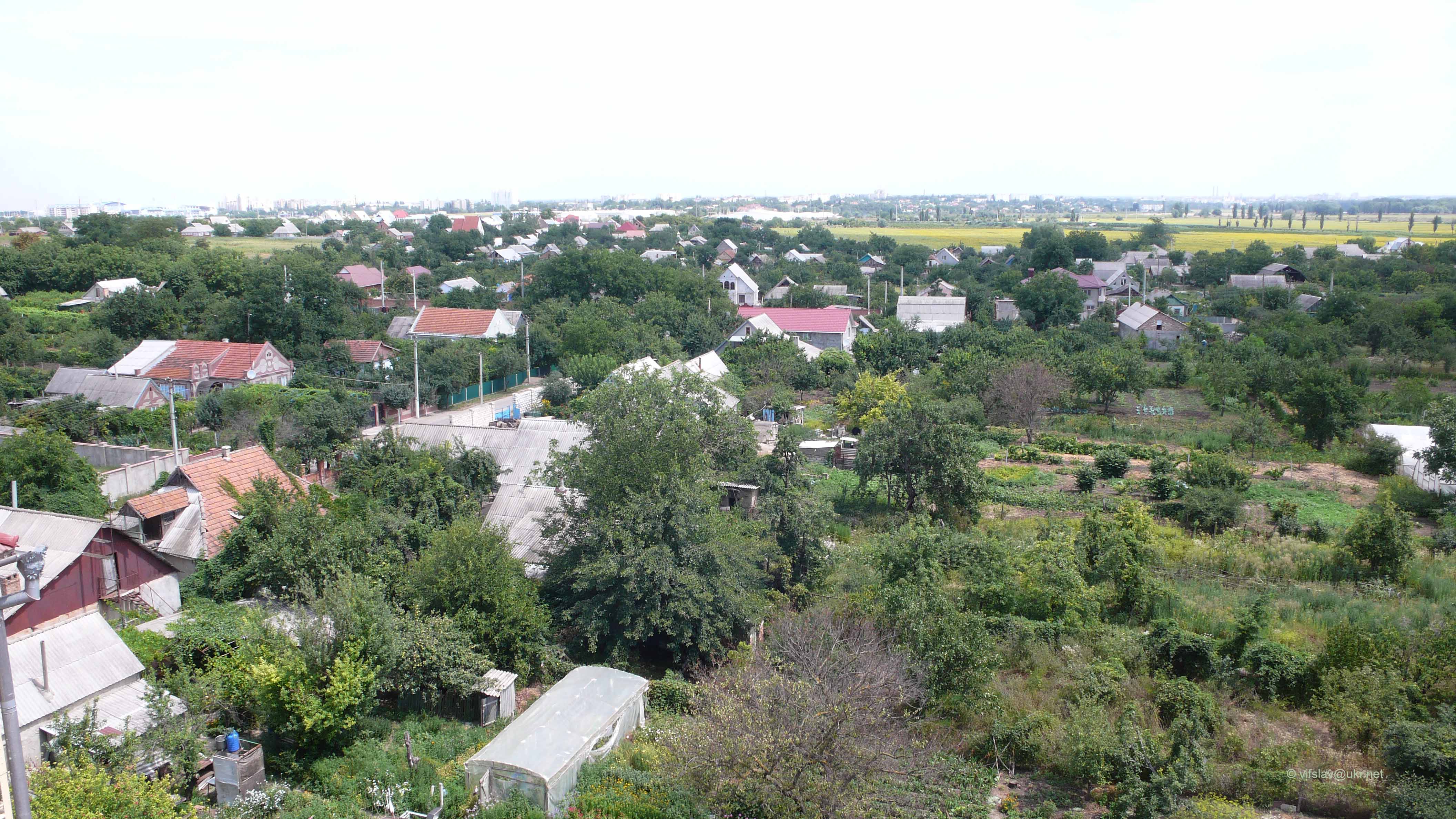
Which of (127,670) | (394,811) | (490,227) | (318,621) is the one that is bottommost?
(394,811)

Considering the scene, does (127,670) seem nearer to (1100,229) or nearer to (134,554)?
(134,554)

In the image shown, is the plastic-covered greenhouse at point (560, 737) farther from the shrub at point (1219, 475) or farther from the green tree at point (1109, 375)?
the green tree at point (1109, 375)

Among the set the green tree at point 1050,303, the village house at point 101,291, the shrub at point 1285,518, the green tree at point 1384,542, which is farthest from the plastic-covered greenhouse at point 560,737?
the village house at point 101,291

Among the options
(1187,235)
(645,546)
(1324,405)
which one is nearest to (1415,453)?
(1324,405)

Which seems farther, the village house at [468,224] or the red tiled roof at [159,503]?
the village house at [468,224]

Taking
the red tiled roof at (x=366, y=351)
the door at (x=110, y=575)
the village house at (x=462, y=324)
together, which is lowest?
the door at (x=110, y=575)

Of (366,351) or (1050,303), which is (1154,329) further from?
(366,351)

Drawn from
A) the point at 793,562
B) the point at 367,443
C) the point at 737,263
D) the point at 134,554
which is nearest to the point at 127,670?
the point at 134,554
